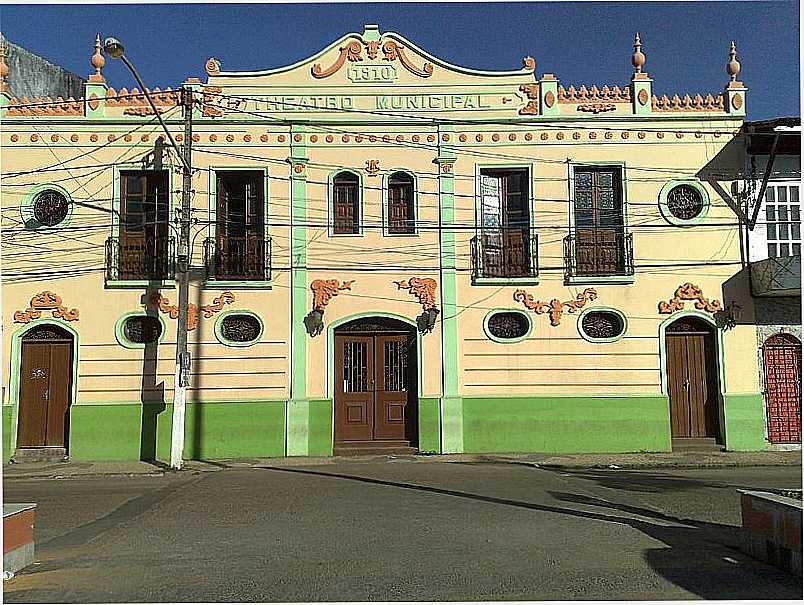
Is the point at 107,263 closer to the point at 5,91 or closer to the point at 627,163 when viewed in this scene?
the point at 5,91

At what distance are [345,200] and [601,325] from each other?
598 cm

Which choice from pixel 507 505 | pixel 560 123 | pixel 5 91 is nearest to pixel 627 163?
pixel 560 123

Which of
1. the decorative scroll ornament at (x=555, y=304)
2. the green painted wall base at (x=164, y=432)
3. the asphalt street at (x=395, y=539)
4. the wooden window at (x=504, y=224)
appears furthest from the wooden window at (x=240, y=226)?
the decorative scroll ornament at (x=555, y=304)

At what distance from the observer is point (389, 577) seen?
6.87 meters

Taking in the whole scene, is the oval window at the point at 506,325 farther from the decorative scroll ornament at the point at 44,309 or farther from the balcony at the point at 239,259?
the decorative scroll ornament at the point at 44,309

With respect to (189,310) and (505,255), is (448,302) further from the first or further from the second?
(189,310)

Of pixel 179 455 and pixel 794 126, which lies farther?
pixel 794 126

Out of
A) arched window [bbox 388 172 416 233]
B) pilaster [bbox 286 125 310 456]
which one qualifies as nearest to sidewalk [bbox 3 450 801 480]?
pilaster [bbox 286 125 310 456]

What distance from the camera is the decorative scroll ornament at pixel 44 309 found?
698 inches

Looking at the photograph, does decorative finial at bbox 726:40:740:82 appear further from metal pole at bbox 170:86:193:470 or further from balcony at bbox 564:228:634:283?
metal pole at bbox 170:86:193:470

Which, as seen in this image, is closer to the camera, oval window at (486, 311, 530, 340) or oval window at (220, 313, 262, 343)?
oval window at (220, 313, 262, 343)

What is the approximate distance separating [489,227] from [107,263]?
7970 mm

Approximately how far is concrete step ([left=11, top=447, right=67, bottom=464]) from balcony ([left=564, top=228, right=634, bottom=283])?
10.9m

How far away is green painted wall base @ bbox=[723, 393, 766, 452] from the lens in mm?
17719
